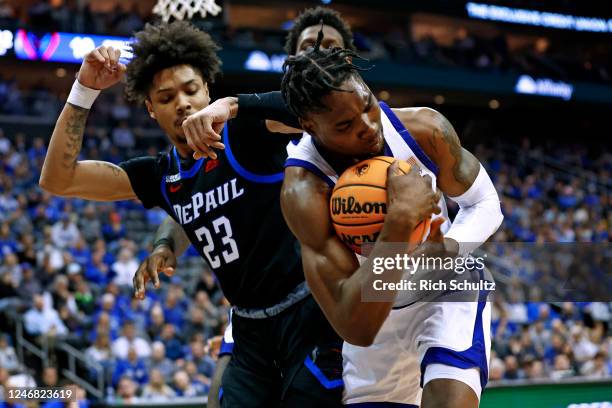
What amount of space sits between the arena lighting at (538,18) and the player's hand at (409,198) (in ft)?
70.5

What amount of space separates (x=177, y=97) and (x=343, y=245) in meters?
1.53

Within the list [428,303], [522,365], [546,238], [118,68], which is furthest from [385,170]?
[546,238]

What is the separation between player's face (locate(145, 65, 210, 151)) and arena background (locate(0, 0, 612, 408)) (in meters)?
0.67

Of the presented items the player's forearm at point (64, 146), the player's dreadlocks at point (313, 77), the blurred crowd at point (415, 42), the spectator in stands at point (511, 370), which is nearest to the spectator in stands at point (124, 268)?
the spectator in stands at point (511, 370)

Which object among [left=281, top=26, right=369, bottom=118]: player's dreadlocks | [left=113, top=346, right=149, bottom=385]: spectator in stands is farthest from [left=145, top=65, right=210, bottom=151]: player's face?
[left=113, top=346, right=149, bottom=385]: spectator in stands

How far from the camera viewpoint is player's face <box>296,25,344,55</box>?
558cm

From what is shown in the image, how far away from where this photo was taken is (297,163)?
353cm

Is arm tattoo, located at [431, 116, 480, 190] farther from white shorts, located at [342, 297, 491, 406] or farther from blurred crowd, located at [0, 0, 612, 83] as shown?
blurred crowd, located at [0, 0, 612, 83]

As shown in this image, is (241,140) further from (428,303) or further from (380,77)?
(380,77)

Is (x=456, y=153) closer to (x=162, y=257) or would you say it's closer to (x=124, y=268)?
(x=162, y=257)

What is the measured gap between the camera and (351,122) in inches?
128

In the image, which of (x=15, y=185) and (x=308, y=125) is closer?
(x=308, y=125)

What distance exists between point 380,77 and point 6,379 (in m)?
14.2

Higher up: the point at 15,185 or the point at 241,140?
the point at 15,185
